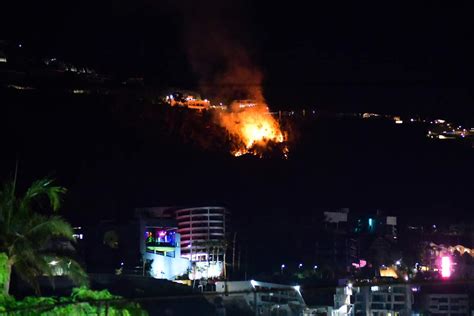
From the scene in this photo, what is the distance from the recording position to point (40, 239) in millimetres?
8836

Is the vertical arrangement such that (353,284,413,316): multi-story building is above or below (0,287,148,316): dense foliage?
below

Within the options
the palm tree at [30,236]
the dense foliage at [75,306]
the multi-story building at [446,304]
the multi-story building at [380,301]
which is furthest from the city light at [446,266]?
the dense foliage at [75,306]

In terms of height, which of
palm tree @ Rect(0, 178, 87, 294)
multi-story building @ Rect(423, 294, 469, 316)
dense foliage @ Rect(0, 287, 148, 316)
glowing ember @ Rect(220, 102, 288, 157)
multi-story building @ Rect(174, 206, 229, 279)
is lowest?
multi-story building @ Rect(423, 294, 469, 316)

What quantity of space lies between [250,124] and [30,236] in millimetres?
67258

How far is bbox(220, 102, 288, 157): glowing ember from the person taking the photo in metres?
74.1

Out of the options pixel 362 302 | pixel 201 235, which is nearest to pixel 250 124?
pixel 201 235

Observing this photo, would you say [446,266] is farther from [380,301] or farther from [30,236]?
[30,236]

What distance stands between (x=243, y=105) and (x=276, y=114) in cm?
417

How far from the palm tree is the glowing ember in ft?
211

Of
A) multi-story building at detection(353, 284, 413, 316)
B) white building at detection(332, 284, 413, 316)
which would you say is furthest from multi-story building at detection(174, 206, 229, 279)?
white building at detection(332, 284, 413, 316)

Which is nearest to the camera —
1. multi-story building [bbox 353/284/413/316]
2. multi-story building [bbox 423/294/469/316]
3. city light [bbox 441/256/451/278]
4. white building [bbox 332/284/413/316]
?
multi-story building [bbox 353/284/413/316]

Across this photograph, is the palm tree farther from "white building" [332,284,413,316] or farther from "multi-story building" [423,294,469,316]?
"multi-story building" [423,294,469,316]

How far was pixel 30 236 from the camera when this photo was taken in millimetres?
8742

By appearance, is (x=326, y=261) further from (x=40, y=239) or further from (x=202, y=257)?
(x=40, y=239)
